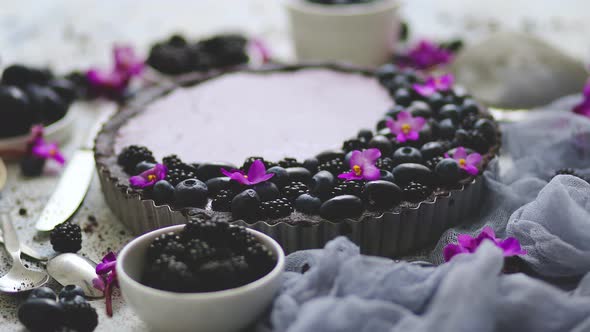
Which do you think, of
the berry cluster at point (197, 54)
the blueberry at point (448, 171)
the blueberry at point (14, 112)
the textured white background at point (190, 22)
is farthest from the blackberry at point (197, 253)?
the textured white background at point (190, 22)

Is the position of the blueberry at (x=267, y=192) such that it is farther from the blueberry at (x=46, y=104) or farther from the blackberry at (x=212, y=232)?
the blueberry at (x=46, y=104)

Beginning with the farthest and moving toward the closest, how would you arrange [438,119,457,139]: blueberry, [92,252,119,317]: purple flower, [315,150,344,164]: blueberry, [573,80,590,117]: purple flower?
[573,80,590,117]: purple flower
[438,119,457,139]: blueberry
[315,150,344,164]: blueberry
[92,252,119,317]: purple flower

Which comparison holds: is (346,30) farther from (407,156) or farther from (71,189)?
(71,189)

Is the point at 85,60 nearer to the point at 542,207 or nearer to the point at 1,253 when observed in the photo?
the point at 1,253

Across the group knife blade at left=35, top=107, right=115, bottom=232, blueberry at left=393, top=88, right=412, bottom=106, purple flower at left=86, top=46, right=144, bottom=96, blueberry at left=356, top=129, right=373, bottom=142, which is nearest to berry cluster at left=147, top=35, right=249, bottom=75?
purple flower at left=86, top=46, right=144, bottom=96

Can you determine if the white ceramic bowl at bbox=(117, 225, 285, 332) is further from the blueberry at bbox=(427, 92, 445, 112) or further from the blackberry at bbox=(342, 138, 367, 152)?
the blueberry at bbox=(427, 92, 445, 112)

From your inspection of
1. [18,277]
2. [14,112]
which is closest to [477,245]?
[18,277]
